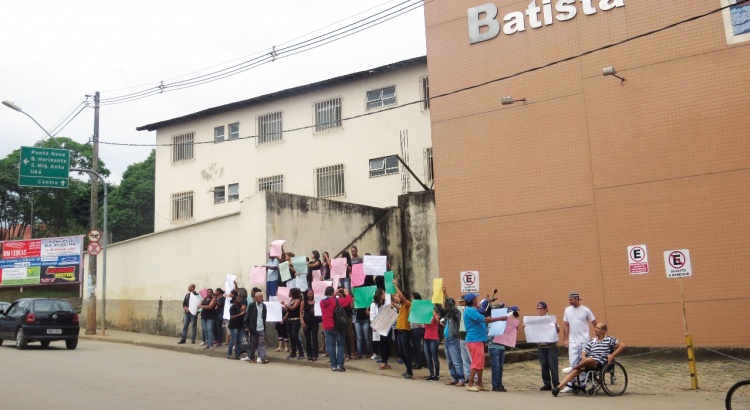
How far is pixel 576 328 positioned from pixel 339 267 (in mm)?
6950

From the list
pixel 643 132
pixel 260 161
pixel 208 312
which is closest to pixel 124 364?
pixel 208 312

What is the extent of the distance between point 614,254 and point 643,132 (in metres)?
3.14

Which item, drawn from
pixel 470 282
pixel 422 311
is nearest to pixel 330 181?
pixel 470 282

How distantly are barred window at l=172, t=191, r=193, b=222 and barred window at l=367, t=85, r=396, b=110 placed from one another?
11.3 m

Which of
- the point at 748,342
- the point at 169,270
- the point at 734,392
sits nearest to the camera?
the point at 734,392

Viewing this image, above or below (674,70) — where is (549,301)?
below

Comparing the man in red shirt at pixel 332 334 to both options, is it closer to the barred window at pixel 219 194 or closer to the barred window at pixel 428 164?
the barred window at pixel 428 164

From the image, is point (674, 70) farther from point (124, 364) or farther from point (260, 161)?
point (260, 161)

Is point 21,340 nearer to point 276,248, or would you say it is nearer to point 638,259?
point 276,248

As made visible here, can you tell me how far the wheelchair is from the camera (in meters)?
11.9

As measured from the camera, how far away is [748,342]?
1491cm

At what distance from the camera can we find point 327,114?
29.9m

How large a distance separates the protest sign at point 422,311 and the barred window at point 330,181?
15.5 meters

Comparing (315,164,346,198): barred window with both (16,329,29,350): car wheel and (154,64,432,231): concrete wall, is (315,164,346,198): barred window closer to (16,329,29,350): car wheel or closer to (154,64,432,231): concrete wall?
(154,64,432,231): concrete wall
